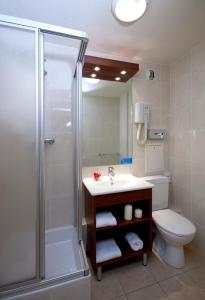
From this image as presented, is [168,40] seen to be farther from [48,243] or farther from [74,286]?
[48,243]

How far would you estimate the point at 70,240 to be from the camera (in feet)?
5.43

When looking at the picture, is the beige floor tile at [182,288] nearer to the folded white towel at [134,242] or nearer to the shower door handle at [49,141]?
the folded white towel at [134,242]

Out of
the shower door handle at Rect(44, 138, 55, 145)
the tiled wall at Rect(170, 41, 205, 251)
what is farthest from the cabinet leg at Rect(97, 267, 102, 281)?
the shower door handle at Rect(44, 138, 55, 145)

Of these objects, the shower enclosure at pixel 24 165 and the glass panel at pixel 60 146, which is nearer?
the shower enclosure at pixel 24 165

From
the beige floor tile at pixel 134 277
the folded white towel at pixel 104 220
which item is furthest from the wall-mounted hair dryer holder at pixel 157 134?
the beige floor tile at pixel 134 277

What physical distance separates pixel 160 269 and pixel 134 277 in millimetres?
286

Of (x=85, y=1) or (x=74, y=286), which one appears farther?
(x=85, y=1)

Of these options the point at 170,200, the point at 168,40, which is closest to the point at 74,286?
the point at 170,200

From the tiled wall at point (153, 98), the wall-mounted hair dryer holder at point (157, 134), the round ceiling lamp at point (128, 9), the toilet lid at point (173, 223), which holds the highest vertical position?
the round ceiling lamp at point (128, 9)

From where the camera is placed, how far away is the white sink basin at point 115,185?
4.59ft

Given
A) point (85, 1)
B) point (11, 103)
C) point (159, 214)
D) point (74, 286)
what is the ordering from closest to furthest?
1. point (11, 103)
2. point (74, 286)
3. point (85, 1)
4. point (159, 214)

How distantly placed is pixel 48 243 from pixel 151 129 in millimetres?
1785

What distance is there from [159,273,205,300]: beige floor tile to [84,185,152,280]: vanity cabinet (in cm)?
26

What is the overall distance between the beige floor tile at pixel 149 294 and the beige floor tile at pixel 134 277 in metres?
0.04
